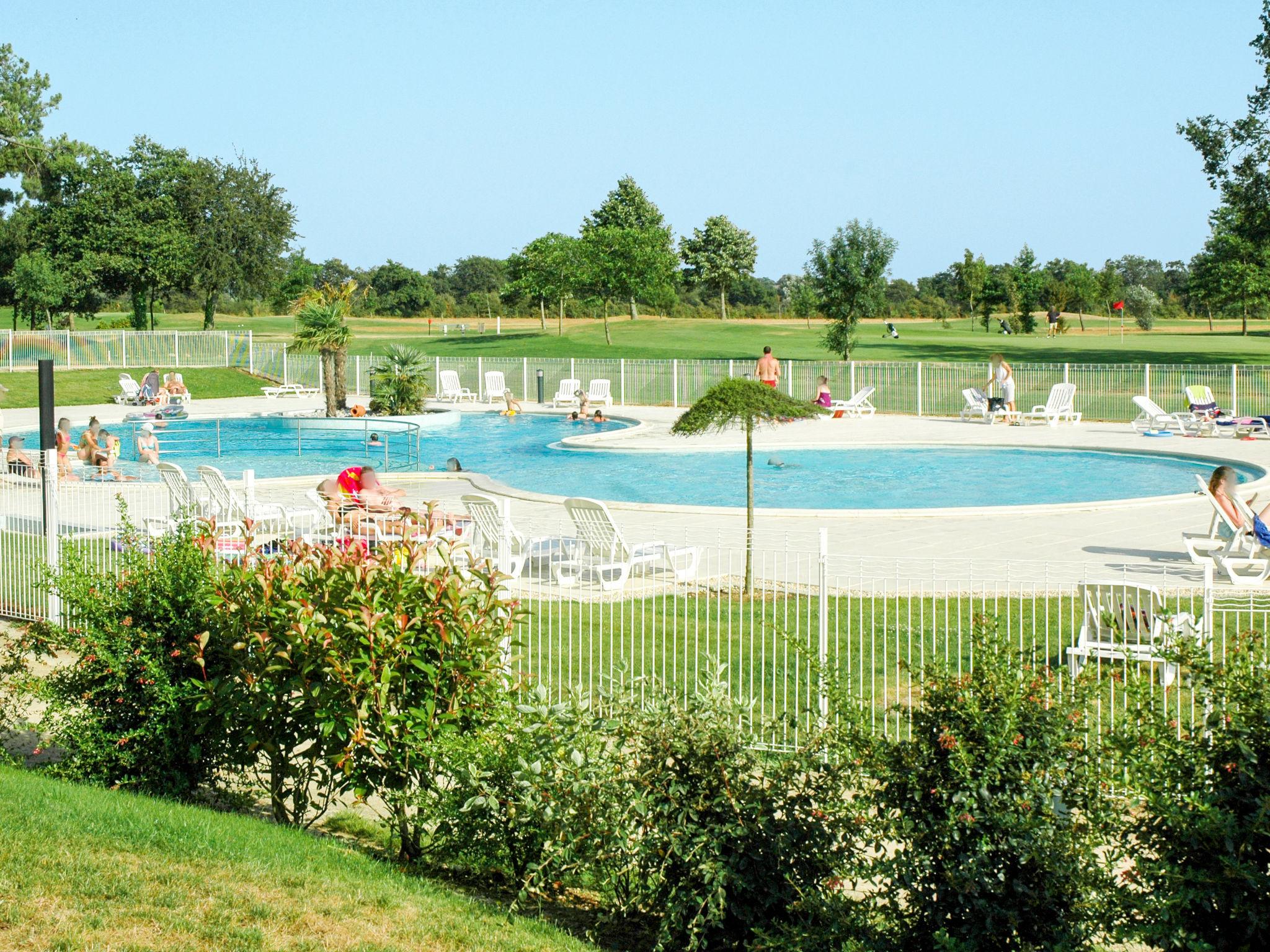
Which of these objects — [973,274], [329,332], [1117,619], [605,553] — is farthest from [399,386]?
[973,274]

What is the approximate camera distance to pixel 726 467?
24422mm

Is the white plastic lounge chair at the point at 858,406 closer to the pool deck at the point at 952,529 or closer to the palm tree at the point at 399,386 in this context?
the pool deck at the point at 952,529

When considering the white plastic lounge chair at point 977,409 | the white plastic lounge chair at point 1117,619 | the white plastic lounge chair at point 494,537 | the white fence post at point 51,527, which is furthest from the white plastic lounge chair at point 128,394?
the white plastic lounge chair at point 1117,619

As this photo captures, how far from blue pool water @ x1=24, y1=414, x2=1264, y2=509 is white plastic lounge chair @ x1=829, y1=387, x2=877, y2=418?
5.34 meters

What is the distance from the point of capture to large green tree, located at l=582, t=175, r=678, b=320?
6538cm

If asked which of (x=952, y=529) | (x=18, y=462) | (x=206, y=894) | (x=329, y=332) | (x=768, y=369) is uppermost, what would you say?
(x=329, y=332)

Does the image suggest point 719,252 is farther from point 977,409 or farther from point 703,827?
point 703,827

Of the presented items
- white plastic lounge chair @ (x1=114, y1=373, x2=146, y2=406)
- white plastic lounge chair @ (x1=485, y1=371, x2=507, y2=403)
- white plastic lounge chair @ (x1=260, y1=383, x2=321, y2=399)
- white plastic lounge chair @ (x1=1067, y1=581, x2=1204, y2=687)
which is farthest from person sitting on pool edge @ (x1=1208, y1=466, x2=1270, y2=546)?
white plastic lounge chair @ (x1=260, y1=383, x2=321, y2=399)

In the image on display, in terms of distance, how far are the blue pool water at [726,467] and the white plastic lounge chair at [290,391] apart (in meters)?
7.67

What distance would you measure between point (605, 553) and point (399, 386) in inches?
896

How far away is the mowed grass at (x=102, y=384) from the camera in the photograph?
123 ft

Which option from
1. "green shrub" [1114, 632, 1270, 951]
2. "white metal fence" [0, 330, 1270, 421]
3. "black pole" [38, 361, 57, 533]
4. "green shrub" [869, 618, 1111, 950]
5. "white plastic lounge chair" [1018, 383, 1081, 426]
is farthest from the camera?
"white metal fence" [0, 330, 1270, 421]

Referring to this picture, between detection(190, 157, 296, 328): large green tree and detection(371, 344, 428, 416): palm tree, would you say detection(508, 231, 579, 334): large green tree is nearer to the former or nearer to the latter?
detection(190, 157, 296, 328): large green tree

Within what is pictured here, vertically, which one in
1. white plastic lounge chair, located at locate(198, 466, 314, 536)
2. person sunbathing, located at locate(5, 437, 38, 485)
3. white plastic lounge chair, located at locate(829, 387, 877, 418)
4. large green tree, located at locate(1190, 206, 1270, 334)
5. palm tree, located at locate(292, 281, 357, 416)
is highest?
large green tree, located at locate(1190, 206, 1270, 334)
